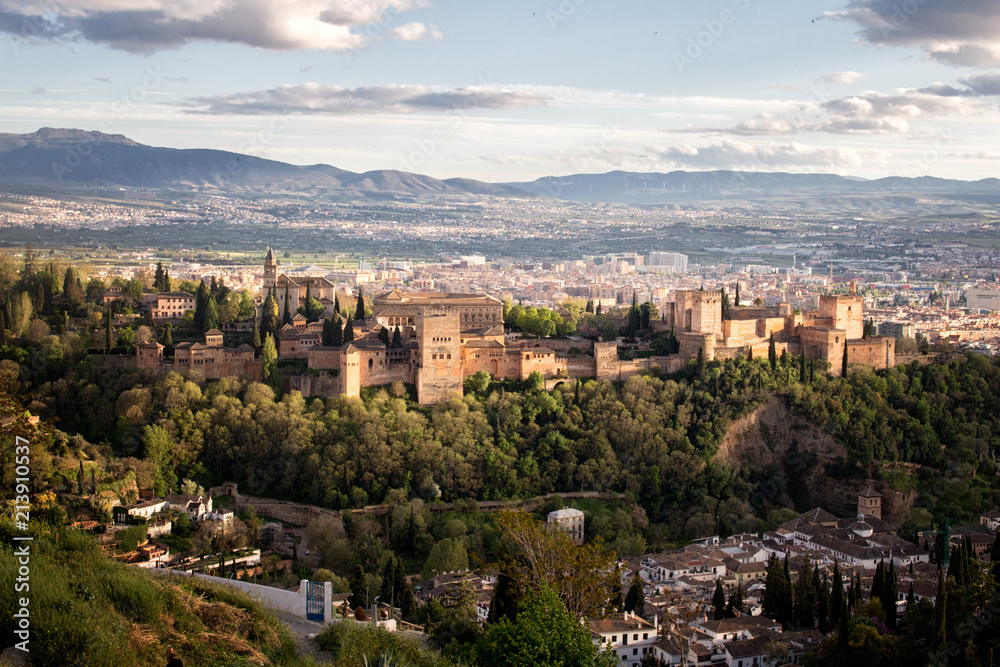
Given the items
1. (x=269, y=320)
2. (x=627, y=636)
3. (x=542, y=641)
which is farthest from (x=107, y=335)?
(x=542, y=641)

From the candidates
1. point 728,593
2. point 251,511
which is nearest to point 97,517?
point 251,511

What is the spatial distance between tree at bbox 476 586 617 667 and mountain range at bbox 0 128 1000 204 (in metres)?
91.7

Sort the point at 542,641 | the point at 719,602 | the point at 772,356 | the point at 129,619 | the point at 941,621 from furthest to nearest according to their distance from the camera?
the point at 772,356
the point at 719,602
the point at 941,621
the point at 542,641
the point at 129,619

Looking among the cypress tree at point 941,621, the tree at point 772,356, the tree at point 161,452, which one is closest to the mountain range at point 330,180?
the tree at point 161,452

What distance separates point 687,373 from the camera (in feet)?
119

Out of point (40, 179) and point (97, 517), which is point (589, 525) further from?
point (40, 179)

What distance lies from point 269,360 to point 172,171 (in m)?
107

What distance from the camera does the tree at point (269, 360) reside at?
33344 mm

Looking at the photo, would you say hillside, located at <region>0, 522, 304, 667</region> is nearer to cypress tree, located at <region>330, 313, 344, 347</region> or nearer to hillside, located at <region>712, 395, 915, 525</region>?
cypress tree, located at <region>330, 313, 344, 347</region>

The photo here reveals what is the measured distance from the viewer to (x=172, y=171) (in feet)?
438

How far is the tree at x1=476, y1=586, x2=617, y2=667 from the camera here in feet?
47.3

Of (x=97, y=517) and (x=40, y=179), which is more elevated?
(x=40, y=179)

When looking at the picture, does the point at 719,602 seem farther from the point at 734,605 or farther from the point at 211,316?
the point at 211,316

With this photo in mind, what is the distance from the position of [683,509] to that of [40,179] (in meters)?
88.1
